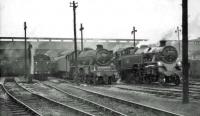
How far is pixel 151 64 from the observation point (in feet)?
Result: 79.3

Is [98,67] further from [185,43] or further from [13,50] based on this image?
[13,50]

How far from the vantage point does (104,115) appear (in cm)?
1070

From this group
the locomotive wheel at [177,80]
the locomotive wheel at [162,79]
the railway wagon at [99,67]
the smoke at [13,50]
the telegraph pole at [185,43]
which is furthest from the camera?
the smoke at [13,50]

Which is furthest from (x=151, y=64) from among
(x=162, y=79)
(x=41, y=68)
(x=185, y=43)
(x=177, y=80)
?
(x=41, y=68)

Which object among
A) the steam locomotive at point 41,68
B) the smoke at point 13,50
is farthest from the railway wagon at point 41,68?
the smoke at point 13,50

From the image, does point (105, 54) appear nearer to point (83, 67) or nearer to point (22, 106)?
point (83, 67)

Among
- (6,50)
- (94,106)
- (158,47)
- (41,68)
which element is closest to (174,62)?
(158,47)

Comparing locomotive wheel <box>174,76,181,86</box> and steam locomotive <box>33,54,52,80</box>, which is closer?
locomotive wheel <box>174,76,181,86</box>

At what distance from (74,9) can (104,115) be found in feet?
75.4

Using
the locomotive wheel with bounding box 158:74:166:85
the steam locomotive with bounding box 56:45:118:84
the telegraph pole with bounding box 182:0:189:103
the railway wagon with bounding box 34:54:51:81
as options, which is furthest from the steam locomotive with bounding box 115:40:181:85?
the railway wagon with bounding box 34:54:51:81

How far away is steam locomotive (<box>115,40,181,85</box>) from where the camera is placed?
2325cm

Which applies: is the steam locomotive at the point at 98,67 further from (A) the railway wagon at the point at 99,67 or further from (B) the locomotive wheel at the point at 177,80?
(B) the locomotive wheel at the point at 177,80

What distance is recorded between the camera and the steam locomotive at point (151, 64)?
915 inches

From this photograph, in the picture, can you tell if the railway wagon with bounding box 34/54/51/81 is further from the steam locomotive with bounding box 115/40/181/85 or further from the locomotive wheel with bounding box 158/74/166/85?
the locomotive wheel with bounding box 158/74/166/85
